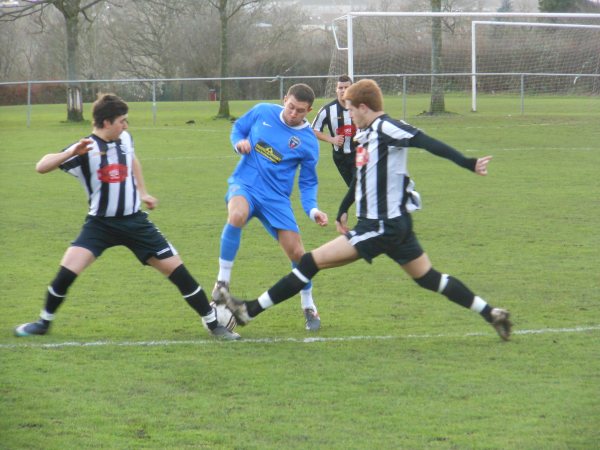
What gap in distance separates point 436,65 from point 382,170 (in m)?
25.7

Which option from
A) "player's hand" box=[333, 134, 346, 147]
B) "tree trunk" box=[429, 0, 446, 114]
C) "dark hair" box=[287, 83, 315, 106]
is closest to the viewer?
"dark hair" box=[287, 83, 315, 106]

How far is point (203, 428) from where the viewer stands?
4.96 meters

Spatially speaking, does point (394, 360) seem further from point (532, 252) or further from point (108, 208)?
point (532, 252)

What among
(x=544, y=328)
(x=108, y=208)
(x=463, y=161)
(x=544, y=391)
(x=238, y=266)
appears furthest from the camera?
(x=238, y=266)

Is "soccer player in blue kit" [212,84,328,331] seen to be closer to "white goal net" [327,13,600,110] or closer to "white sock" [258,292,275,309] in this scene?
"white sock" [258,292,275,309]

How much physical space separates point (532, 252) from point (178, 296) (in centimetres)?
394

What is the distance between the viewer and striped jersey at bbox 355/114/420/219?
255 inches

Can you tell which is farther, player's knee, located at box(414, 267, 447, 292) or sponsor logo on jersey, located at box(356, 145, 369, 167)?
player's knee, located at box(414, 267, 447, 292)

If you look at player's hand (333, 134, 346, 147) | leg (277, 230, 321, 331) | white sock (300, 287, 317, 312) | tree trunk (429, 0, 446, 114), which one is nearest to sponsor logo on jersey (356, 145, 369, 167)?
leg (277, 230, 321, 331)

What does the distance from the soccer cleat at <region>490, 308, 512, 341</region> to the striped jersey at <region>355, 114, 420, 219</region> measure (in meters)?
0.95

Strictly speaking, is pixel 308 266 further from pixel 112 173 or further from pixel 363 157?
pixel 112 173

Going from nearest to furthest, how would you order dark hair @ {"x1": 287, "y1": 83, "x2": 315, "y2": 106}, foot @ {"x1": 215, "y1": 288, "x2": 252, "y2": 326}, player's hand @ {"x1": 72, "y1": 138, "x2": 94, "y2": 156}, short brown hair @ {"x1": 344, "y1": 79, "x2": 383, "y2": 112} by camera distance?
player's hand @ {"x1": 72, "y1": 138, "x2": 94, "y2": 156} < short brown hair @ {"x1": 344, "y1": 79, "x2": 383, "y2": 112} < foot @ {"x1": 215, "y1": 288, "x2": 252, "y2": 326} < dark hair @ {"x1": 287, "y1": 83, "x2": 315, "y2": 106}

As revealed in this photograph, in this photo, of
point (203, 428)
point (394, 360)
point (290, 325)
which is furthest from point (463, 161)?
point (203, 428)

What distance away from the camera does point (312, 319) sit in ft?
24.0
